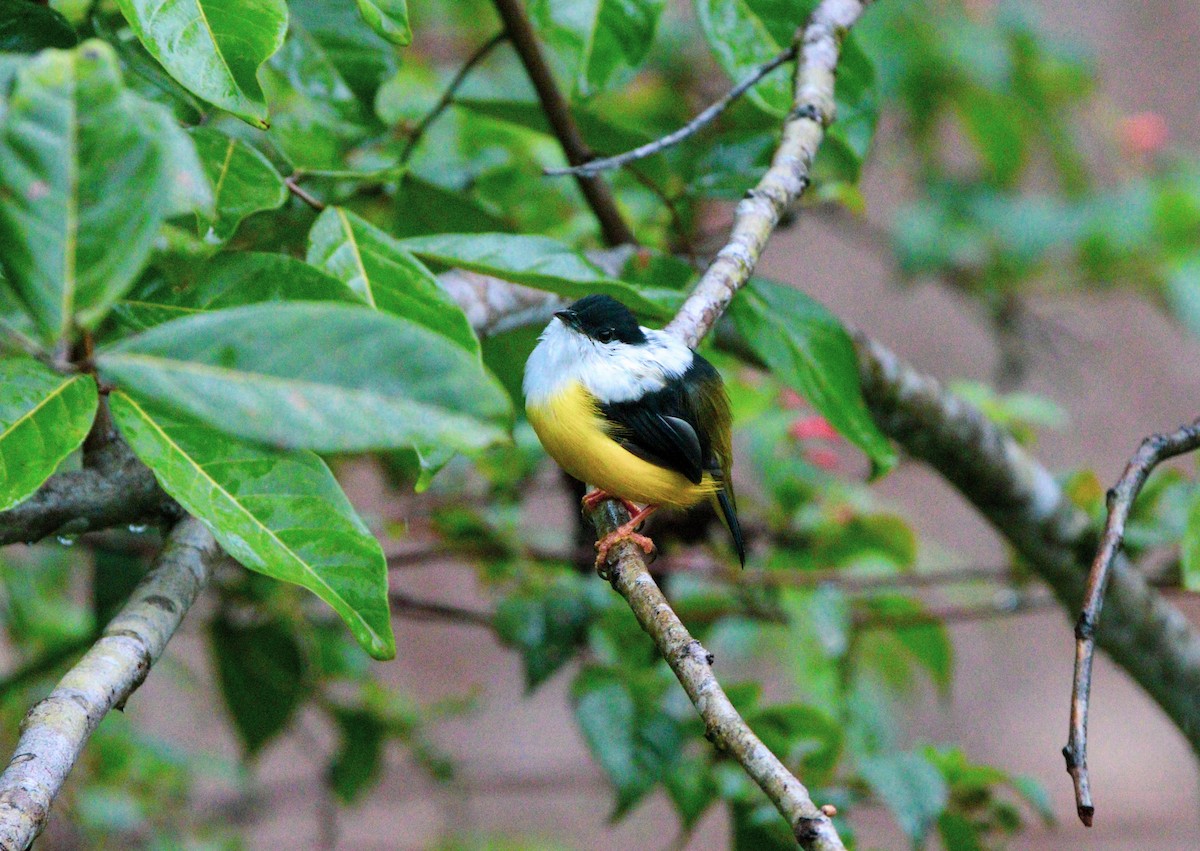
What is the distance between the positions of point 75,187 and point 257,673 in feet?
6.29

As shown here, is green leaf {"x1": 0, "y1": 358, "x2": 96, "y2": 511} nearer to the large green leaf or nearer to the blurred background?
the large green leaf

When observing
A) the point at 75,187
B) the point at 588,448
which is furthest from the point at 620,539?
the point at 75,187

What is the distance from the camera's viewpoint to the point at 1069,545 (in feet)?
7.22

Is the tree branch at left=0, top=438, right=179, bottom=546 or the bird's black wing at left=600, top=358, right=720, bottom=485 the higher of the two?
the bird's black wing at left=600, top=358, right=720, bottom=485

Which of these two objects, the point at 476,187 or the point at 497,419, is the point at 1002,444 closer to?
the point at 476,187

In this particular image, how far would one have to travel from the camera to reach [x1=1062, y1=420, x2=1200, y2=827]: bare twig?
994 millimetres

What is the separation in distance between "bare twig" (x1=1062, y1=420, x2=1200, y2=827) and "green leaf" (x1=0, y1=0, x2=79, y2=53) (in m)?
1.19

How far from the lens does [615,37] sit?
1.64 meters

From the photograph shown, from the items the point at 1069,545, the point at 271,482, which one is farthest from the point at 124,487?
the point at 1069,545

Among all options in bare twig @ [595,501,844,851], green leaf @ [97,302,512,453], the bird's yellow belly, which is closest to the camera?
green leaf @ [97,302,512,453]

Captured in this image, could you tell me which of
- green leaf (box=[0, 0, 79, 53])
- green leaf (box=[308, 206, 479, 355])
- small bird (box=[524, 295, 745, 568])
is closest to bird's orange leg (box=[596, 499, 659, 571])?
small bird (box=[524, 295, 745, 568])

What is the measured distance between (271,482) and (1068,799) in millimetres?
6468

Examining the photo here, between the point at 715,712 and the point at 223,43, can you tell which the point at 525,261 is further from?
the point at 715,712

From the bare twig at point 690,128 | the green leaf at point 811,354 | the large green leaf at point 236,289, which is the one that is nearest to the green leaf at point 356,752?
the green leaf at point 811,354
